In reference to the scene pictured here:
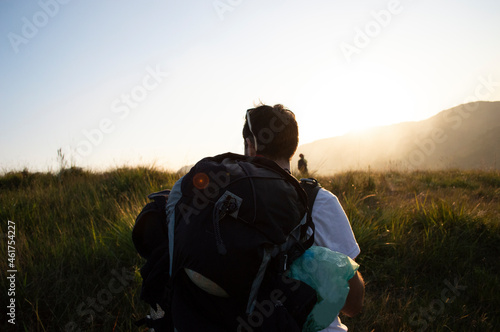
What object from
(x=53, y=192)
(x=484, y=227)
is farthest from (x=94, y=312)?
(x=484, y=227)

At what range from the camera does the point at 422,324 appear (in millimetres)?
2699

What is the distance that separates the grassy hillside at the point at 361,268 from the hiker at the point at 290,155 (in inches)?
62.3

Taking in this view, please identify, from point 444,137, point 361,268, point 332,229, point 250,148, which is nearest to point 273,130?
point 250,148

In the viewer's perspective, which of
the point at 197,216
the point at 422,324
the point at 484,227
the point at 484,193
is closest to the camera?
the point at 197,216

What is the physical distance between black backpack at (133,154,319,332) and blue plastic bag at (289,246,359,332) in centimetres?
6

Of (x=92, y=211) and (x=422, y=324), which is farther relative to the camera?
(x=92, y=211)

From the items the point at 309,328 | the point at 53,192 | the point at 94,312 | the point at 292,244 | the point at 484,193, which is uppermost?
the point at 53,192

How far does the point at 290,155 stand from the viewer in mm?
1811

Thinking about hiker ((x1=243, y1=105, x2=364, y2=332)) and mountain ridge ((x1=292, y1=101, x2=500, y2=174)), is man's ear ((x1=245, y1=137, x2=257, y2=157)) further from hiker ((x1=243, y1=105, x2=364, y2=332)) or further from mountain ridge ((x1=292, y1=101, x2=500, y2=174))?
mountain ridge ((x1=292, y1=101, x2=500, y2=174))

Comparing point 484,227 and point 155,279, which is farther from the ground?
point 155,279

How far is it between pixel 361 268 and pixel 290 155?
8.27 feet

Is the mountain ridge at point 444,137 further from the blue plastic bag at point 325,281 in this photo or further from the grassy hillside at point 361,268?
the blue plastic bag at point 325,281

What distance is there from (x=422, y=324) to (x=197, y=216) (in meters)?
2.87

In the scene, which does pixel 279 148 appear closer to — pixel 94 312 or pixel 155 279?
pixel 155 279
